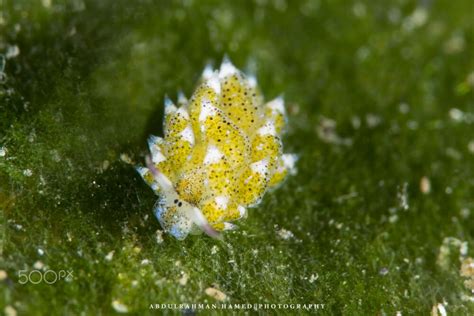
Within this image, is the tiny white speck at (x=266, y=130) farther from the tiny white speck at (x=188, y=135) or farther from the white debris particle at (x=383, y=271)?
the white debris particle at (x=383, y=271)

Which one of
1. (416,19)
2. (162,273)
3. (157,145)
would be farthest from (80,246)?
(416,19)

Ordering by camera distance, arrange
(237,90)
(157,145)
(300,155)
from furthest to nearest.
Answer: (300,155)
(237,90)
(157,145)

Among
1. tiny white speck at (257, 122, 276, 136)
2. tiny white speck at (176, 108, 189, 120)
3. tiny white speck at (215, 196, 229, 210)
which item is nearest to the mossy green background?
tiny white speck at (215, 196, 229, 210)

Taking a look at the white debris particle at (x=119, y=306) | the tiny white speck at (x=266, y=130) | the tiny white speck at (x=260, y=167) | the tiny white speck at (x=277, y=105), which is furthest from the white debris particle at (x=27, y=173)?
the tiny white speck at (x=277, y=105)

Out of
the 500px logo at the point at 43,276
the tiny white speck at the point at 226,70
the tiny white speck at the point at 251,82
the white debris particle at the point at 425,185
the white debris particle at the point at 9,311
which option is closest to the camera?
the white debris particle at the point at 9,311

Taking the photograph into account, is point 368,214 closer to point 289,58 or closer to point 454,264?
point 454,264

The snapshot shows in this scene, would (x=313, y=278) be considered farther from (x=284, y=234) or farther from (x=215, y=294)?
(x=215, y=294)
